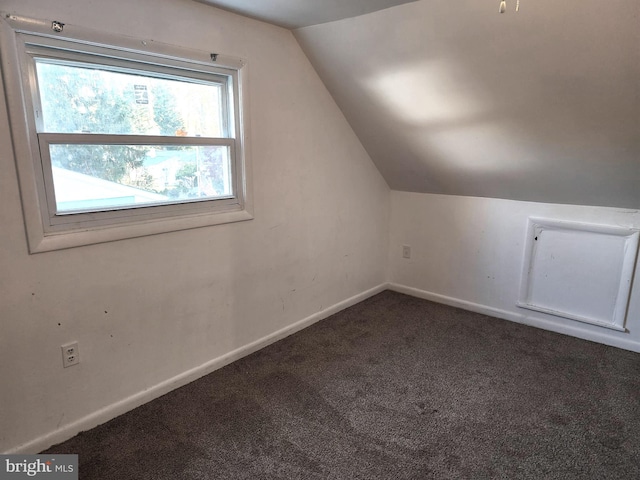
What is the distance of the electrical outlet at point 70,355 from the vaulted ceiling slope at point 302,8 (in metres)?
1.80

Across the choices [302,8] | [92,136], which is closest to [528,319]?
[302,8]

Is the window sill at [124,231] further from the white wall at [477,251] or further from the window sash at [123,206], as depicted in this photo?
the white wall at [477,251]

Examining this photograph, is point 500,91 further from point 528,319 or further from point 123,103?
point 123,103

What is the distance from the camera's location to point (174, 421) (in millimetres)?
1999

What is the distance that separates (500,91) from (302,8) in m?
1.15

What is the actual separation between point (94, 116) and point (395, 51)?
5.27ft

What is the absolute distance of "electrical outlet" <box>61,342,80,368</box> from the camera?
1822mm

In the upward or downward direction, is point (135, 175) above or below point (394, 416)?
above

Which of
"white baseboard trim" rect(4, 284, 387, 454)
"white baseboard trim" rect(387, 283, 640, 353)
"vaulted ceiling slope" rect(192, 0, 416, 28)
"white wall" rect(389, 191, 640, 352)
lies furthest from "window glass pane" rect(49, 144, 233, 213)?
"white baseboard trim" rect(387, 283, 640, 353)

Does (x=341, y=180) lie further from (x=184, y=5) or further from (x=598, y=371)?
(x=598, y=371)

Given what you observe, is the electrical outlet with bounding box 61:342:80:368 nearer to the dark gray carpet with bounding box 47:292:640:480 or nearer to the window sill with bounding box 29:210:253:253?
the dark gray carpet with bounding box 47:292:640:480

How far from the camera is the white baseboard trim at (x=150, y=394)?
5.87 ft

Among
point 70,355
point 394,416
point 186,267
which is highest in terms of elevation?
point 186,267

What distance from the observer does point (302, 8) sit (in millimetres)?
2102
